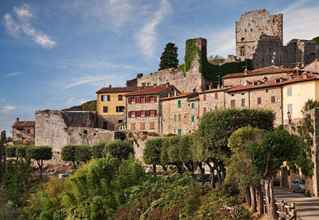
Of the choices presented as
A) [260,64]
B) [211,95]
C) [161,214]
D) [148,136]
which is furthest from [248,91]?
[161,214]

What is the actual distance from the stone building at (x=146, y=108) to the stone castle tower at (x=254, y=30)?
17690 mm

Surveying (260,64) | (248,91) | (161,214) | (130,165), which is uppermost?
(260,64)

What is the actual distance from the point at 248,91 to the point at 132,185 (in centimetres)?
2653

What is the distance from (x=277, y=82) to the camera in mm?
59562

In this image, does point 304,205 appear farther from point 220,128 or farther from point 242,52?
point 242,52

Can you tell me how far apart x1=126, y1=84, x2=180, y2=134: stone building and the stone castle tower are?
17.7 meters

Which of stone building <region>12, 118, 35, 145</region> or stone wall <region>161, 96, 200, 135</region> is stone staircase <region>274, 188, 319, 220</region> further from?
stone building <region>12, 118, 35, 145</region>

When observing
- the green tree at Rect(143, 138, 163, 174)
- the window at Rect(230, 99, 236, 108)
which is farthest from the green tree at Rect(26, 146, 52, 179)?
the window at Rect(230, 99, 236, 108)

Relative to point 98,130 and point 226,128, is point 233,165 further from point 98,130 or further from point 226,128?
point 98,130

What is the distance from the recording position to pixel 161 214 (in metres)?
34.0

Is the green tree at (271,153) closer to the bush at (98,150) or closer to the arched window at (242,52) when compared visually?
the bush at (98,150)

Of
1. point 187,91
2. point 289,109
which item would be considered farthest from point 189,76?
point 289,109

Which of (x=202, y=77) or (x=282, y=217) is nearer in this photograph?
(x=282, y=217)

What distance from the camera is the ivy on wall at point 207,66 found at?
79.9 meters
